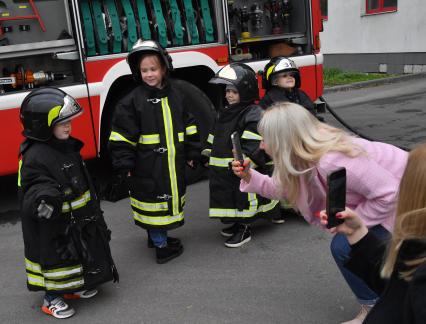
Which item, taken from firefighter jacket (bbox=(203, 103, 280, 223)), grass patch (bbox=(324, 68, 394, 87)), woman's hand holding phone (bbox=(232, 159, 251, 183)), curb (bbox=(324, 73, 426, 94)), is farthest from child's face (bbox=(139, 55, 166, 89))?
grass patch (bbox=(324, 68, 394, 87))

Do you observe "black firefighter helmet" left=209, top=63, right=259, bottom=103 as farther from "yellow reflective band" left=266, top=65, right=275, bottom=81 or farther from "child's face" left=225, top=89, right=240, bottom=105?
"yellow reflective band" left=266, top=65, right=275, bottom=81

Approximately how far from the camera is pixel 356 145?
2201mm

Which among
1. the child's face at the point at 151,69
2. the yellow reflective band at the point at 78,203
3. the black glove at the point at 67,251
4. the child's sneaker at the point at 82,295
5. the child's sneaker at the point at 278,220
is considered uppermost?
the child's face at the point at 151,69

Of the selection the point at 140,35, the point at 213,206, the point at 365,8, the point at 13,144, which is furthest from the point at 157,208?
the point at 365,8

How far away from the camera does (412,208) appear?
4.57ft

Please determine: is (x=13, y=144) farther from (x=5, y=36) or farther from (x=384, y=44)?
(x=384, y=44)

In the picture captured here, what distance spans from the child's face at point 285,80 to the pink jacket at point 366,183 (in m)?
1.82

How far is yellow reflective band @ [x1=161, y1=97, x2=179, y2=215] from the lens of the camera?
135 inches

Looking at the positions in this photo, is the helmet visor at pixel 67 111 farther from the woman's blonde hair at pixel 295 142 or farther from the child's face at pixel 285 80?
the child's face at pixel 285 80

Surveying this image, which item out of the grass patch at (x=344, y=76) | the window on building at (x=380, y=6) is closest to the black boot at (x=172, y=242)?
the grass patch at (x=344, y=76)

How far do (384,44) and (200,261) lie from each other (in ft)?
38.2

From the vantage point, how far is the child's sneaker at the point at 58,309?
2926 mm

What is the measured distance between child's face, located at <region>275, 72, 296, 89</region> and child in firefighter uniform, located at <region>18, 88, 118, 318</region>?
180cm

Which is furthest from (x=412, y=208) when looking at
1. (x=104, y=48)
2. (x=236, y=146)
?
(x=104, y=48)
